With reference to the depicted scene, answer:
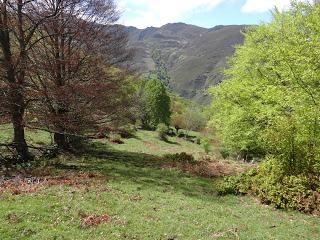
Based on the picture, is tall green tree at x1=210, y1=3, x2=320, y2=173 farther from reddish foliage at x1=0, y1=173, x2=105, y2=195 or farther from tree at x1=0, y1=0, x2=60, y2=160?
tree at x1=0, y1=0, x2=60, y2=160

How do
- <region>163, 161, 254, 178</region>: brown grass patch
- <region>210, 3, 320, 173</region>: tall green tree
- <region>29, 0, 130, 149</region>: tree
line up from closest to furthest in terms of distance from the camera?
<region>210, 3, 320, 173</region>: tall green tree < <region>29, 0, 130, 149</region>: tree < <region>163, 161, 254, 178</region>: brown grass patch

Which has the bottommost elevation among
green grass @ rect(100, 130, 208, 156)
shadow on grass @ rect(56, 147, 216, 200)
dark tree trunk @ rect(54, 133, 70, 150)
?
green grass @ rect(100, 130, 208, 156)

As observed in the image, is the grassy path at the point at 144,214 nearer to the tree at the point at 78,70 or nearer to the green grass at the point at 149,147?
the tree at the point at 78,70

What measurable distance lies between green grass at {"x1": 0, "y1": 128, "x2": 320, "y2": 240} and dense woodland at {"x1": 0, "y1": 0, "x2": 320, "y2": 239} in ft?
1.43

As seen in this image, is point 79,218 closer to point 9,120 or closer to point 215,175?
point 9,120

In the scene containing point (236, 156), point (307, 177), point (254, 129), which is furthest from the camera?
point (236, 156)

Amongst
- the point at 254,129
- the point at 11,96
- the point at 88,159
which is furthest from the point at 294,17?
the point at 11,96

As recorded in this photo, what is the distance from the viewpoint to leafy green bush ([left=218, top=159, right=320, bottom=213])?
19.0m

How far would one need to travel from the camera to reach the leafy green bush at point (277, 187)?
62.3 ft

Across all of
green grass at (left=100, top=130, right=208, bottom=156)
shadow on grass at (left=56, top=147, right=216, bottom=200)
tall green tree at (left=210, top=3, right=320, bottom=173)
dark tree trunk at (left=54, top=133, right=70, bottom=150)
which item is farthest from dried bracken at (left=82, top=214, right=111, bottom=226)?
green grass at (left=100, top=130, right=208, bottom=156)

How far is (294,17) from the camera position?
28609mm

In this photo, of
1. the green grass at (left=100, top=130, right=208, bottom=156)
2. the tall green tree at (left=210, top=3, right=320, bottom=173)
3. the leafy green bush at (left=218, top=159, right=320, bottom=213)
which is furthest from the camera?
the green grass at (left=100, top=130, right=208, bottom=156)

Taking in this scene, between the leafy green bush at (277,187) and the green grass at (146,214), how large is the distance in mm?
629

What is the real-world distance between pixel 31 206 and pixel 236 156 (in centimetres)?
3595
